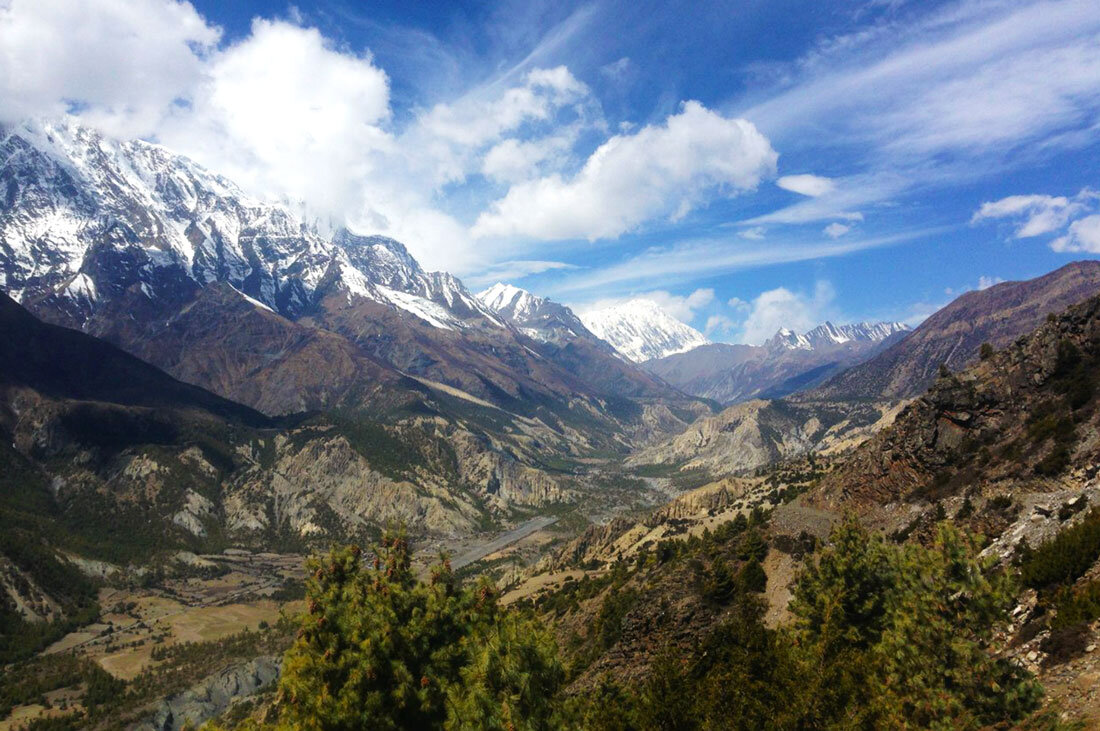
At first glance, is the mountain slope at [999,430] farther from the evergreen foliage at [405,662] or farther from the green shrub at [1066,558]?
the evergreen foliage at [405,662]

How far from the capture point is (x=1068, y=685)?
21438mm

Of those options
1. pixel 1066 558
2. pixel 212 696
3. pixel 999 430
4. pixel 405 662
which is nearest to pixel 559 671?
pixel 405 662

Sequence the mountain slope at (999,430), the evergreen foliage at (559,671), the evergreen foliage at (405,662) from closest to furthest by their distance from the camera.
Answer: the evergreen foliage at (405,662) → the evergreen foliage at (559,671) → the mountain slope at (999,430)

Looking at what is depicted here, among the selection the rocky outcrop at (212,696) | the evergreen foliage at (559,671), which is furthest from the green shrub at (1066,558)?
the rocky outcrop at (212,696)

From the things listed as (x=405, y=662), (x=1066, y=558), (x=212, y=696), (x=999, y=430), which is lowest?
(x=212, y=696)

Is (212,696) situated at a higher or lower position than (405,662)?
lower

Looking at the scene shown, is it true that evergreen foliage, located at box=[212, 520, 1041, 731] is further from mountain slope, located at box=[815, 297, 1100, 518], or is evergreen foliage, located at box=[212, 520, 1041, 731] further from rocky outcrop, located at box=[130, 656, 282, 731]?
rocky outcrop, located at box=[130, 656, 282, 731]

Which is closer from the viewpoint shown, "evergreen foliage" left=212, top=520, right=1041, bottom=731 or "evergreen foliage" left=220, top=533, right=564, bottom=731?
"evergreen foliage" left=220, top=533, right=564, bottom=731

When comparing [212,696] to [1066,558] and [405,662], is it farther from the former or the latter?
[1066,558]

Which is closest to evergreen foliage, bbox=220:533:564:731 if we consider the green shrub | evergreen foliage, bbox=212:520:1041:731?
evergreen foliage, bbox=212:520:1041:731

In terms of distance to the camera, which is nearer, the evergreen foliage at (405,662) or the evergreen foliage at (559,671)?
the evergreen foliage at (405,662)

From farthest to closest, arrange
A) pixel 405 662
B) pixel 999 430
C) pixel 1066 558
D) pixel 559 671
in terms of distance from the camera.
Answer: pixel 999 430 < pixel 1066 558 < pixel 405 662 < pixel 559 671

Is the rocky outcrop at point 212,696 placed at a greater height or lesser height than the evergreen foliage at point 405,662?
lesser

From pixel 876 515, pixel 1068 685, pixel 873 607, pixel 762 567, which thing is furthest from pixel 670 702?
pixel 876 515
